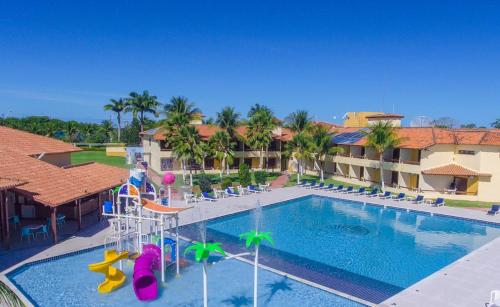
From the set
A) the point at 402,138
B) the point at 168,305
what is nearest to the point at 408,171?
the point at 402,138

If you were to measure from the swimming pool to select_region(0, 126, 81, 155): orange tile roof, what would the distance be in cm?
1296

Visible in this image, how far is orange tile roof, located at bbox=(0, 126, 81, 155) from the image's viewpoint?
73.6ft

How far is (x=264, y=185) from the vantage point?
3416 cm

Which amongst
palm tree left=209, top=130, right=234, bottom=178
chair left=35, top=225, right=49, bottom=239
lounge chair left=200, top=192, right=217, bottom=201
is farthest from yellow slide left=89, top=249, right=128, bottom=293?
palm tree left=209, top=130, right=234, bottom=178

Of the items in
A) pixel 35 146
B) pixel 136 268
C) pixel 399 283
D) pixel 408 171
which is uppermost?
pixel 35 146

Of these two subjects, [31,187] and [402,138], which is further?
[402,138]

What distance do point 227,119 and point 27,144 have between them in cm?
2095

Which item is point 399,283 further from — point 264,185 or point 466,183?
point 466,183

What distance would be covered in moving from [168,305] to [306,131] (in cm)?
3103

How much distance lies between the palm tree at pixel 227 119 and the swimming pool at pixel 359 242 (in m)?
14.5

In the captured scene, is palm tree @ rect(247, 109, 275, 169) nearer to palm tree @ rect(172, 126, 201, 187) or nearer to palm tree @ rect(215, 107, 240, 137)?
palm tree @ rect(215, 107, 240, 137)

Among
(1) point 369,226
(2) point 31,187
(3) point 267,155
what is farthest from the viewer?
(3) point 267,155

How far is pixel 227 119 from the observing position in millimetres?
40125

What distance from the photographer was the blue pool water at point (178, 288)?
12.5 m
